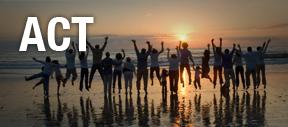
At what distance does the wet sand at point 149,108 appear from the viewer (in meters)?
13.7

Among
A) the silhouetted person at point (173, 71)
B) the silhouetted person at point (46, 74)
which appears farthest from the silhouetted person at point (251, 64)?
the silhouetted person at point (46, 74)

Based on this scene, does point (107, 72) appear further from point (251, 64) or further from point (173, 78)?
point (251, 64)

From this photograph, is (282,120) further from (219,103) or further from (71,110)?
(71,110)

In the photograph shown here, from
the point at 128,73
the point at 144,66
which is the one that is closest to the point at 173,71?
the point at 144,66

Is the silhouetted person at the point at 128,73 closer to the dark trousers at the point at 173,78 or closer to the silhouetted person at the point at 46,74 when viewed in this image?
the dark trousers at the point at 173,78

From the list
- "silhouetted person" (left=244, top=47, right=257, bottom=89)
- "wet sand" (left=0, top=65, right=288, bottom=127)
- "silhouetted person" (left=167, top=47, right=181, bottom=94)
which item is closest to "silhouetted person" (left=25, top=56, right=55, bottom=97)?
"wet sand" (left=0, top=65, right=288, bottom=127)

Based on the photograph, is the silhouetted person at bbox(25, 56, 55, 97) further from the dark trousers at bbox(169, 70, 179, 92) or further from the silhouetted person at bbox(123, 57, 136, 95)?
the dark trousers at bbox(169, 70, 179, 92)

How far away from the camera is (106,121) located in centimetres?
1388

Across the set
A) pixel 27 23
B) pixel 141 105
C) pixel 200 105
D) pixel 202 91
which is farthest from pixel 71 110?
pixel 27 23

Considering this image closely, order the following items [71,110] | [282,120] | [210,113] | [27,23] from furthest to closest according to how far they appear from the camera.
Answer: [27,23] < [71,110] < [210,113] < [282,120]

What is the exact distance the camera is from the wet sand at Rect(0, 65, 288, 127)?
13.7 m

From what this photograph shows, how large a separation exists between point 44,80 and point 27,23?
16.5 ft

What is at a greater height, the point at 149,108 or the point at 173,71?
the point at 173,71

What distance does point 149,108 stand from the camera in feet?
53.5
